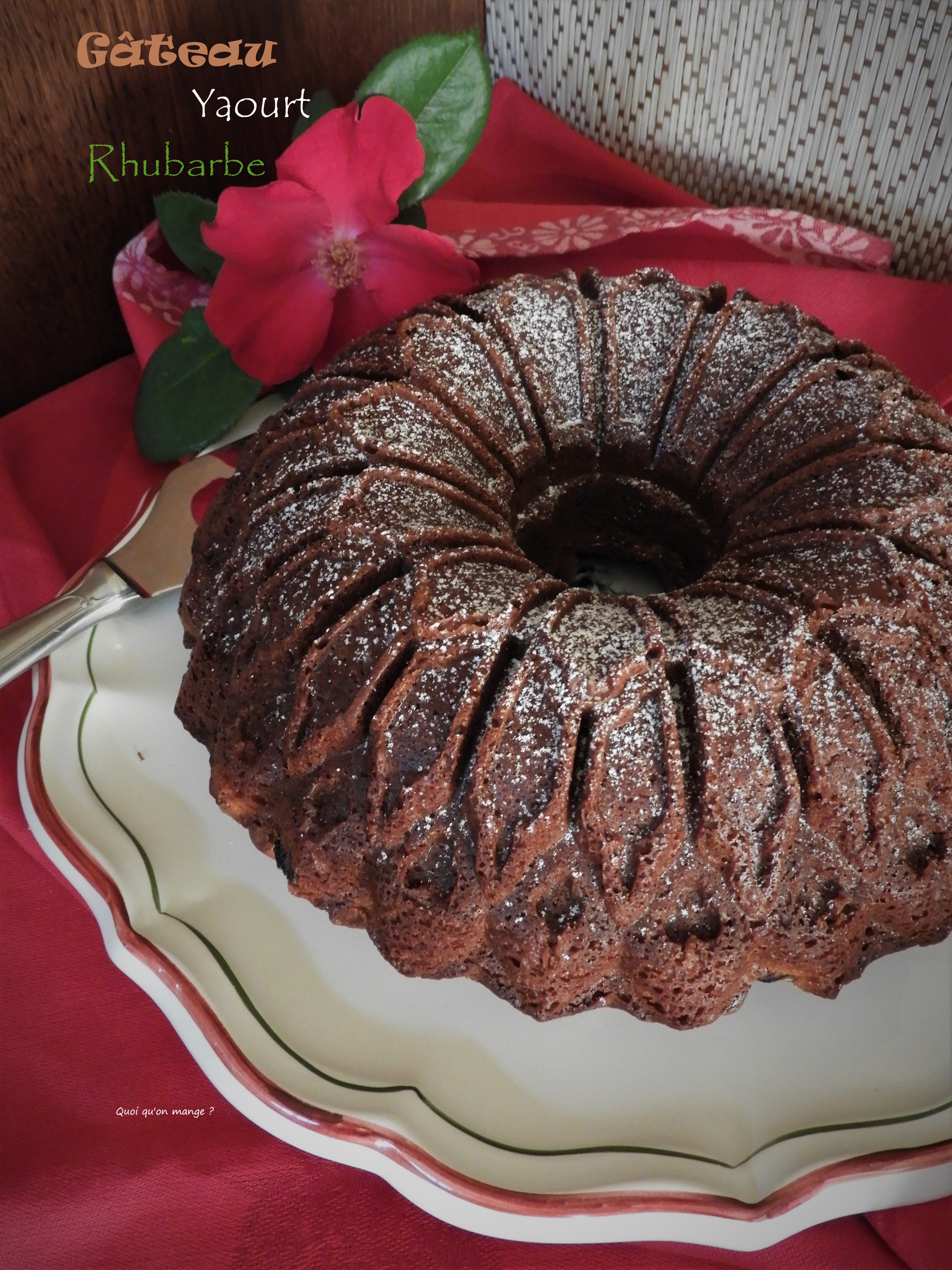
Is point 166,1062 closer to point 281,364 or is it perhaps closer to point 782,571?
point 782,571

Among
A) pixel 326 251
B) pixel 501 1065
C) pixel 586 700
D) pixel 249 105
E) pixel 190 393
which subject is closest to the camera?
pixel 586 700

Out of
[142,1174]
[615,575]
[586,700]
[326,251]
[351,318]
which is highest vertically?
[326,251]

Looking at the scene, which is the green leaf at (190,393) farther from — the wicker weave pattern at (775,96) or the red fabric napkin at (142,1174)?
the wicker weave pattern at (775,96)

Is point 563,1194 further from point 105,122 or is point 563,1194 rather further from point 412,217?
point 105,122

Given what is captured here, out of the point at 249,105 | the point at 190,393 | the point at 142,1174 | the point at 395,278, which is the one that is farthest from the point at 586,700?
the point at 249,105

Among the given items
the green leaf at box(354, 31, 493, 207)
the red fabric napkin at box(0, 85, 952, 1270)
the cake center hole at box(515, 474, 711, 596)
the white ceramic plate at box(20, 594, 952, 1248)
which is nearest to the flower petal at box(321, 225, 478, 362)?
the green leaf at box(354, 31, 493, 207)

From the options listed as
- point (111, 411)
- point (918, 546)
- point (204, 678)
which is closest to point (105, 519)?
point (111, 411)

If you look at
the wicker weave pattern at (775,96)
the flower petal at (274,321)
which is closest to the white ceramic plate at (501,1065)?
the flower petal at (274,321)
